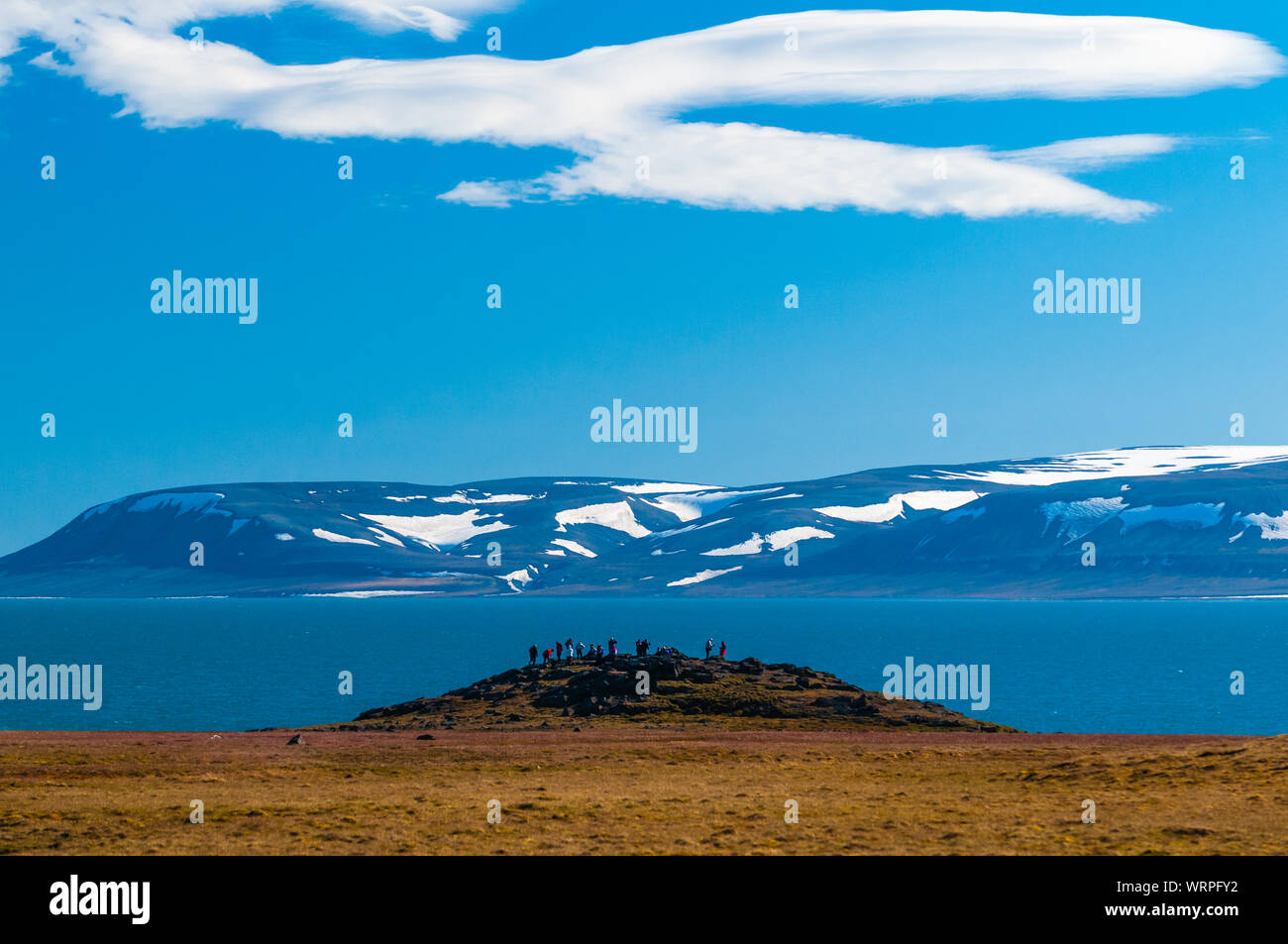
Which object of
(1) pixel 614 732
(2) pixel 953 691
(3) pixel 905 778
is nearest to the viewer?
(3) pixel 905 778

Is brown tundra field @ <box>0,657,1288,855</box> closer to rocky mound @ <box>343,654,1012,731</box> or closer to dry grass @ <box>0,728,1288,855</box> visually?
dry grass @ <box>0,728,1288,855</box>

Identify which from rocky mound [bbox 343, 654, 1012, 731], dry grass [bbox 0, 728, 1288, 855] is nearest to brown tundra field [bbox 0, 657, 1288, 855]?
dry grass [bbox 0, 728, 1288, 855]

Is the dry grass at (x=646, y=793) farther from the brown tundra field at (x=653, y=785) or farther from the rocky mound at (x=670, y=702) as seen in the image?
the rocky mound at (x=670, y=702)

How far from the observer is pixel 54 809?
38.3 m

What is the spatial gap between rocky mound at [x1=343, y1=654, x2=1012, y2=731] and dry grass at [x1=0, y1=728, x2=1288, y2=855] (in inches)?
257

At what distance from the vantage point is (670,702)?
7375cm

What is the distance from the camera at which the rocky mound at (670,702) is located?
70438mm

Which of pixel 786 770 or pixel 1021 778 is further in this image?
pixel 786 770

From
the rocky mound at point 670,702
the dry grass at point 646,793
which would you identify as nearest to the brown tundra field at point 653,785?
the dry grass at point 646,793

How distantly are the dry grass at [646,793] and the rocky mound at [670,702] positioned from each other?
6.52 m
